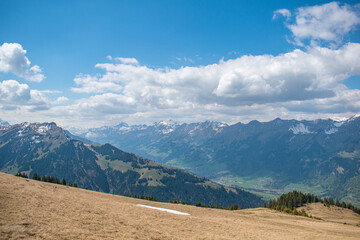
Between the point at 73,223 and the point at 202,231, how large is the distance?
1780 cm

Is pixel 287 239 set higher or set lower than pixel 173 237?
lower

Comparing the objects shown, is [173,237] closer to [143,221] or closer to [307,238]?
[143,221]

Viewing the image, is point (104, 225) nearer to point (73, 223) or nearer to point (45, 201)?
point (73, 223)

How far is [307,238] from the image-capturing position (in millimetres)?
37219

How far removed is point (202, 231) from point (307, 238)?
69.2 feet

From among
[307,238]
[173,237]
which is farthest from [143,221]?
[307,238]

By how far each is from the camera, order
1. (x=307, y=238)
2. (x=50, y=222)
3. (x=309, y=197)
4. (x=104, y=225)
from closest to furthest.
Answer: (x=50, y=222), (x=104, y=225), (x=307, y=238), (x=309, y=197)

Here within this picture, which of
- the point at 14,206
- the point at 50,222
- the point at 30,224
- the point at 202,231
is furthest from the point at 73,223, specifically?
the point at 202,231

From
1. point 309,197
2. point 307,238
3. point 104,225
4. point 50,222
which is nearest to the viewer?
point 50,222

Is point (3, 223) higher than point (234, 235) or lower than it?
higher

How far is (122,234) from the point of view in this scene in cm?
2225

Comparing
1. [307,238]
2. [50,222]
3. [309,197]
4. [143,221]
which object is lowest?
[309,197]

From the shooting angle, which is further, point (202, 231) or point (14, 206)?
point (202, 231)

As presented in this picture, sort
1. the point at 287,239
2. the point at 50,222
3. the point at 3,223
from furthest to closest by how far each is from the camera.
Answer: the point at 287,239
the point at 50,222
the point at 3,223
